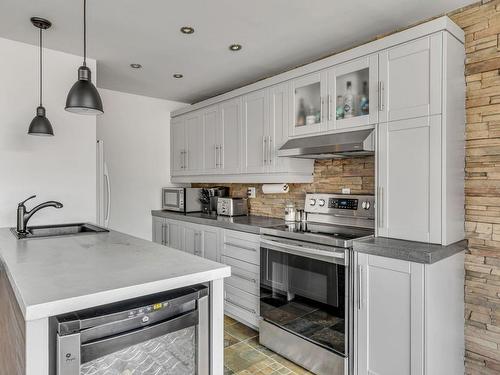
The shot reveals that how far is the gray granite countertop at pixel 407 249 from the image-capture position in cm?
189

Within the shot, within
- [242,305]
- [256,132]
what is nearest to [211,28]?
[256,132]

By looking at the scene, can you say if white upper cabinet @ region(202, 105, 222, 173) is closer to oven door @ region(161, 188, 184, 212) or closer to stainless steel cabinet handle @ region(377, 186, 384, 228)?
oven door @ region(161, 188, 184, 212)

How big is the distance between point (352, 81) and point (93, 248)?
206 centimetres

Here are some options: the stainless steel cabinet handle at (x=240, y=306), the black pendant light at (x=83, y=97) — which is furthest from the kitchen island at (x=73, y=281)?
the stainless steel cabinet handle at (x=240, y=306)

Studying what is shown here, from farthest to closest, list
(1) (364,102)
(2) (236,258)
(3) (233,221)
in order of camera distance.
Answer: (3) (233,221), (2) (236,258), (1) (364,102)

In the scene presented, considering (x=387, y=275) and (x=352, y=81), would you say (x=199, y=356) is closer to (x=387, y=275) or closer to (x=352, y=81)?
(x=387, y=275)

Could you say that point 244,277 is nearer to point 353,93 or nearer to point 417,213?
point 417,213

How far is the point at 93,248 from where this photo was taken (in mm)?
1878

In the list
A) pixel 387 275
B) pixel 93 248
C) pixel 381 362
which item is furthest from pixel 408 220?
pixel 93 248

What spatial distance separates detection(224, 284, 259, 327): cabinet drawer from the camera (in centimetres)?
304

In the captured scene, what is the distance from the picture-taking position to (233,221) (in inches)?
132

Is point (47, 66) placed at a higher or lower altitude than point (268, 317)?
higher

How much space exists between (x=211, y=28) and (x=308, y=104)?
972mm

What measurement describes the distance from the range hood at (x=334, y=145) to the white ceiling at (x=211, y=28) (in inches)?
30.4
